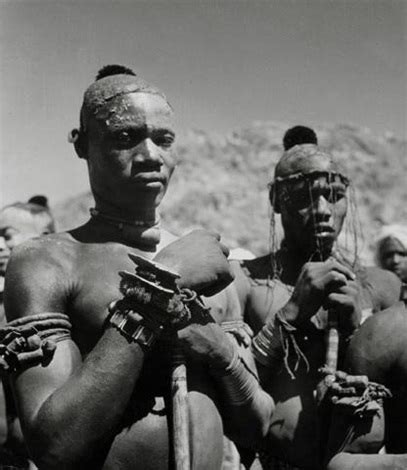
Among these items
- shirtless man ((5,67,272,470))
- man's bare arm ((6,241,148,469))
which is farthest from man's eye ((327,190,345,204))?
man's bare arm ((6,241,148,469))

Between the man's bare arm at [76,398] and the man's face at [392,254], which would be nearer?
the man's bare arm at [76,398]

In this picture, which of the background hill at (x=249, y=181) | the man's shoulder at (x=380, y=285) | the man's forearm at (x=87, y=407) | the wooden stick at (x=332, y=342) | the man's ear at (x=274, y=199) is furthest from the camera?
the background hill at (x=249, y=181)

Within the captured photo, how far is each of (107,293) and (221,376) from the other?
456 mm

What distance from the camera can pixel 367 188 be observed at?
29.4 meters

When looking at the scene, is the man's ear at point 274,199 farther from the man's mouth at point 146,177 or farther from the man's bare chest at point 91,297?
the man's bare chest at point 91,297

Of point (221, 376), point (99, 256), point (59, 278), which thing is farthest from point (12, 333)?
point (221, 376)

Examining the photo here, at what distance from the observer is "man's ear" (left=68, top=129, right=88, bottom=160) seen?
114 inches

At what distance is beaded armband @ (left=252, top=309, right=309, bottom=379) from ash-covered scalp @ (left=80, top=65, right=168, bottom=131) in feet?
4.10

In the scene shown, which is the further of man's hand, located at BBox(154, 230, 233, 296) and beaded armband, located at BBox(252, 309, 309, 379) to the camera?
beaded armband, located at BBox(252, 309, 309, 379)

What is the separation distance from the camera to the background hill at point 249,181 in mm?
26906

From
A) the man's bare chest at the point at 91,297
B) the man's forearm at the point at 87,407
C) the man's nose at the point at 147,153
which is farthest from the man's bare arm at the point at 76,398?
the man's nose at the point at 147,153

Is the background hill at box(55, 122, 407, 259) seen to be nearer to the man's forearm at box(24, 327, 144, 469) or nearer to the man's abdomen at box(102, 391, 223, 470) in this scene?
the man's abdomen at box(102, 391, 223, 470)

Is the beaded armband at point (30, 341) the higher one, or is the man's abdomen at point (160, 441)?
the beaded armband at point (30, 341)

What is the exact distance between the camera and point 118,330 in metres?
2.26
